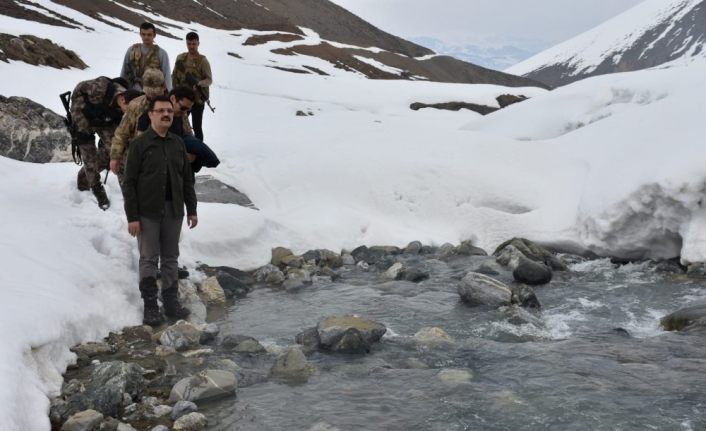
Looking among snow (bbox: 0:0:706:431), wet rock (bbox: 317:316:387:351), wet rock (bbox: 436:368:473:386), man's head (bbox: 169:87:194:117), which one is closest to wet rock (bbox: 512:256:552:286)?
snow (bbox: 0:0:706:431)

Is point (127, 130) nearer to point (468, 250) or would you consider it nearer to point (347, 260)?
point (347, 260)

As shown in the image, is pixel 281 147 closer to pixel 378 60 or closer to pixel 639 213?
pixel 639 213

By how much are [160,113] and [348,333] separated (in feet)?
11.2

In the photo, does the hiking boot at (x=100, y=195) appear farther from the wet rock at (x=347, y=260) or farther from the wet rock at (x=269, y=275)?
the wet rock at (x=347, y=260)

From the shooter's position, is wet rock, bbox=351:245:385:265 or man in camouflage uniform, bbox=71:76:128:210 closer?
man in camouflage uniform, bbox=71:76:128:210

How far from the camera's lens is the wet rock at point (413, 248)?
12250 mm

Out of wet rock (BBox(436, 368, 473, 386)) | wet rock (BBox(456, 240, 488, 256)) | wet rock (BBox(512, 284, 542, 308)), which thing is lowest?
wet rock (BBox(436, 368, 473, 386))

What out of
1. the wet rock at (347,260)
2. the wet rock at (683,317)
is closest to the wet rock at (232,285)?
the wet rock at (347,260)

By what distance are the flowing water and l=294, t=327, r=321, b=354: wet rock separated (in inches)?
5.1

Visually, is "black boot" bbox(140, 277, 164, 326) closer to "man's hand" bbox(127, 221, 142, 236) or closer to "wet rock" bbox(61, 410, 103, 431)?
"man's hand" bbox(127, 221, 142, 236)

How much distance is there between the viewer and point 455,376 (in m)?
5.98

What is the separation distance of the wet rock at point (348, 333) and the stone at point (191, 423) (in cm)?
210

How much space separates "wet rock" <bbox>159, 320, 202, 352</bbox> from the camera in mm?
6676

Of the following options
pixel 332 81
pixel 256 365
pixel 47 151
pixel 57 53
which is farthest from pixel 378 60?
pixel 256 365
